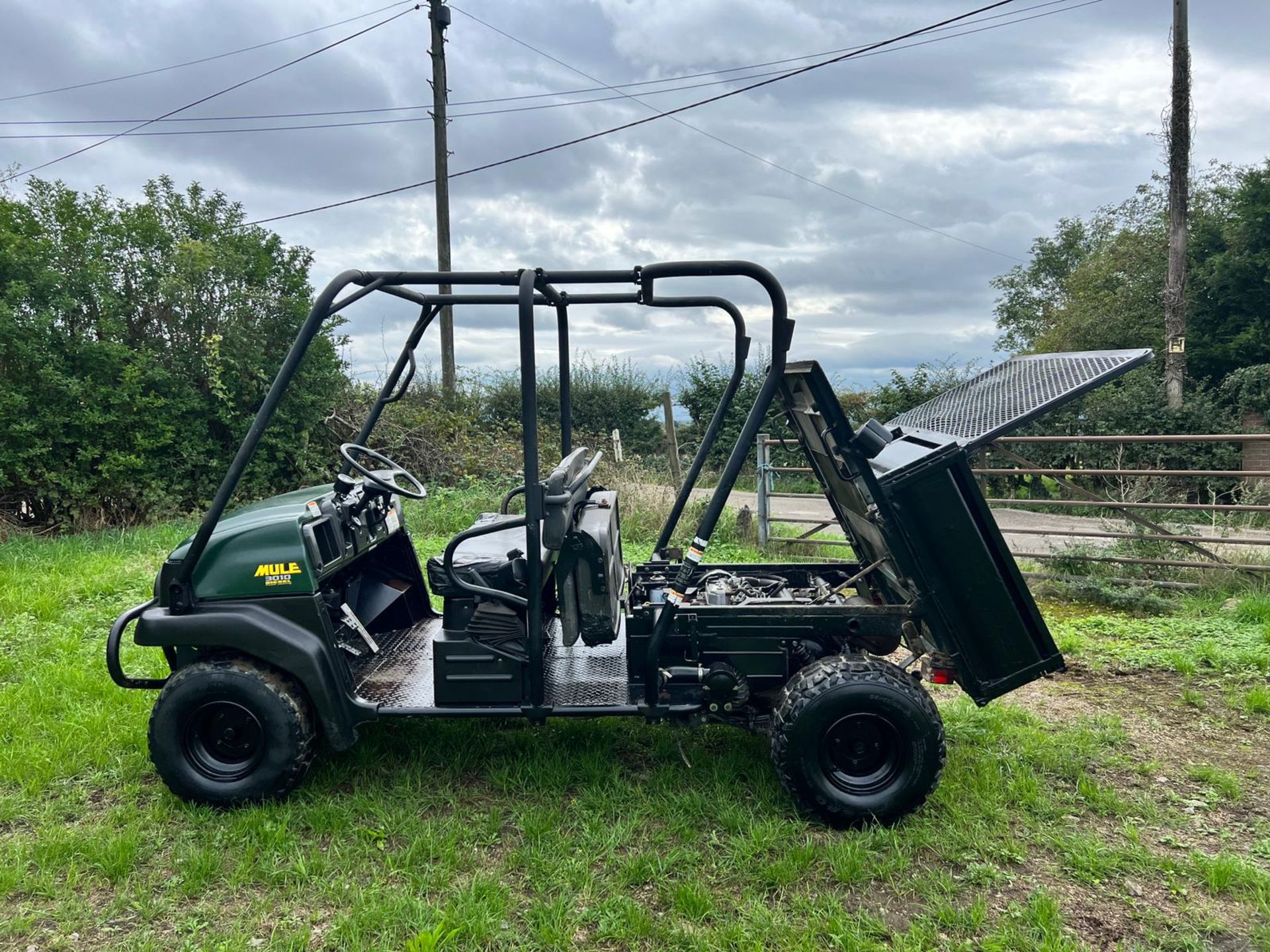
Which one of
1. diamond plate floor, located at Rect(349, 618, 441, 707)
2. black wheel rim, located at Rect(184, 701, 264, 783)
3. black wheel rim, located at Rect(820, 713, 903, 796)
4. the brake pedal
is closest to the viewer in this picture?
black wheel rim, located at Rect(820, 713, 903, 796)

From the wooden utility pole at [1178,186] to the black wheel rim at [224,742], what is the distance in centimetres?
1543

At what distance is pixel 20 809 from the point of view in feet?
11.0

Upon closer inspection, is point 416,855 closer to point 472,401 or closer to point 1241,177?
point 472,401

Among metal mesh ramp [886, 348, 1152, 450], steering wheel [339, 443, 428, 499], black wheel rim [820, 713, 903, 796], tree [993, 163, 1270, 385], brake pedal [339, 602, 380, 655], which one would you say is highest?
tree [993, 163, 1270, 385]

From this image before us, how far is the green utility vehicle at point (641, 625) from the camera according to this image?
3066 millimetres

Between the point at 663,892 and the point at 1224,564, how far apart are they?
6202 mm

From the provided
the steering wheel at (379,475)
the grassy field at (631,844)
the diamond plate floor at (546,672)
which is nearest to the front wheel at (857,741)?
the grassy field at (631,844)

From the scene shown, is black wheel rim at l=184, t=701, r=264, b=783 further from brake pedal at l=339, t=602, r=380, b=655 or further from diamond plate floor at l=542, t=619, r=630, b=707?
diamond plate floor at l=542, t=619, r=630, b=707

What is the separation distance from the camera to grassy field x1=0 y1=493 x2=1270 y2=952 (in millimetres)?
2660

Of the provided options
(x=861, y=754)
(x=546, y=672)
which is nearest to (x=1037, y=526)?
(x=861, y=754)

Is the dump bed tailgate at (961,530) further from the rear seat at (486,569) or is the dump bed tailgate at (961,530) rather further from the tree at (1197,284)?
the tree at (1197,284)

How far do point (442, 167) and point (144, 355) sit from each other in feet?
19.1

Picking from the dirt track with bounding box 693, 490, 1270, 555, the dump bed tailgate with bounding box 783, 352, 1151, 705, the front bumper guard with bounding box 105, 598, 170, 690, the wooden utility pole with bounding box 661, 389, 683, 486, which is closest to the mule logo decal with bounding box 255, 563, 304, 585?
the front bumper guard with bounding box 105, 598, 170, 690

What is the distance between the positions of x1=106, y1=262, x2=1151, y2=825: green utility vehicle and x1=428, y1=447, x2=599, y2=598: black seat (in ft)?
0.03
